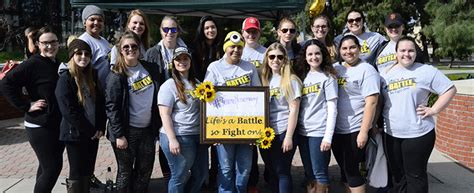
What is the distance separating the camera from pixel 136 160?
450 cm

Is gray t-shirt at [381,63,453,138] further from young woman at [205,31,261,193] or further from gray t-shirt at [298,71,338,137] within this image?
young woman at [205,31,261,193]

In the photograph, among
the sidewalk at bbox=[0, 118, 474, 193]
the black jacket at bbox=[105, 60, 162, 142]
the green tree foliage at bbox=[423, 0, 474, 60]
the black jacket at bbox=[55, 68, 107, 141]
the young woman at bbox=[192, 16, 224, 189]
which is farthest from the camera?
the green tree foliage at bbox=[423, 0, 474, 60]

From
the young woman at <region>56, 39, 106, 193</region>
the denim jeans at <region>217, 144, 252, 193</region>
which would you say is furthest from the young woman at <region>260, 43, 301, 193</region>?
the young woman at <region>56, 39, 106, 193</region>

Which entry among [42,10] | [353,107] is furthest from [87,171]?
[42,10]

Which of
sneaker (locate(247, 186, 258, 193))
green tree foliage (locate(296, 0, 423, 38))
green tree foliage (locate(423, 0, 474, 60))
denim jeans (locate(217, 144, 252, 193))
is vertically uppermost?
green tree foliage (locate(296, 0, 423, 38))

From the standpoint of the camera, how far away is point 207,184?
5574 millimetres

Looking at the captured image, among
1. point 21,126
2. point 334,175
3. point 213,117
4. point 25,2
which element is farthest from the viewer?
point 25,2

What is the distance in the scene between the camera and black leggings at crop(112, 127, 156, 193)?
437 cm

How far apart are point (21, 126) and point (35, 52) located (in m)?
6.36

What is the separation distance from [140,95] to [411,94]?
8.19 ft

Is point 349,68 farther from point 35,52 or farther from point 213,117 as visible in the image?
point 35,52

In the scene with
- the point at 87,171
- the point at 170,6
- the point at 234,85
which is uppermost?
the point at 170,6

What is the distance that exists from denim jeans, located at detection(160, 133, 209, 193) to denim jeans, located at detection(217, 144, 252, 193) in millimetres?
205

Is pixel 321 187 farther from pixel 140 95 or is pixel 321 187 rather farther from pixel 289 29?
pixel 140 95
